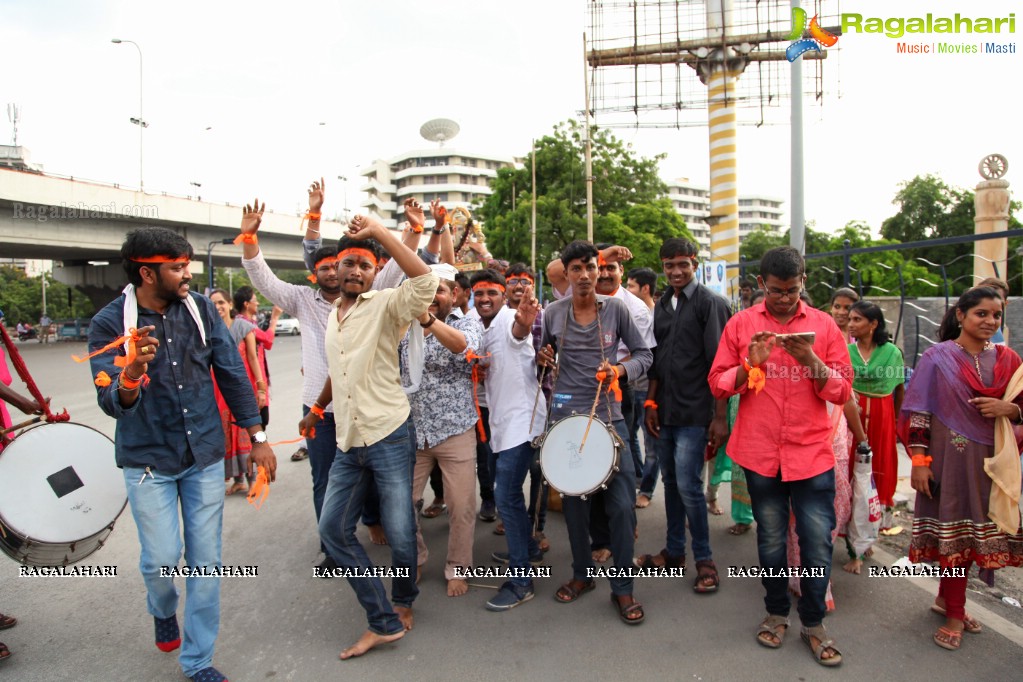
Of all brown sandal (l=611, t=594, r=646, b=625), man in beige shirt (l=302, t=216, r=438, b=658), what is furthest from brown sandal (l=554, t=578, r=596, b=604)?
man in beige shirt (l=302, t=216, r=438, b=658)

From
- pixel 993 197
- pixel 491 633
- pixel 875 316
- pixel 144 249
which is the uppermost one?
pixel 993 197

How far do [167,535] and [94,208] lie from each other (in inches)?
1039

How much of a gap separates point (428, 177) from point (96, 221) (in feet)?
222

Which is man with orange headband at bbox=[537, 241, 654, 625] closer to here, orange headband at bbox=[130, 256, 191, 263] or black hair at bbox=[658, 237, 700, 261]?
black hair at bbox=[658, 237, 700, 261]

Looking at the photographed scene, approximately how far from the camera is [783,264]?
3193 mm

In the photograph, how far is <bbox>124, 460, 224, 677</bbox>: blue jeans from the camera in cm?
300

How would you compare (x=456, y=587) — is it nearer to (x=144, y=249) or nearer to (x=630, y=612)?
(x=630, y=612)

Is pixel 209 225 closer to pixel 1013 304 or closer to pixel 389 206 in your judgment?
pixel 1013 304

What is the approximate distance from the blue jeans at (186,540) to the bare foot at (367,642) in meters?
0.64

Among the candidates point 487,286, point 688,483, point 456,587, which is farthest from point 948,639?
point 487,286

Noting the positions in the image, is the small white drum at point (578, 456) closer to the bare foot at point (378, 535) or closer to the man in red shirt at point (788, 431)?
the man in red shirt at point (788, 431)

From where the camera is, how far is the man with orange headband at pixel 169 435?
3.00m

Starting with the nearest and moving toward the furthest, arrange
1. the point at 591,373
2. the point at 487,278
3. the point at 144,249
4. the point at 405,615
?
the point at 144,249
the point at 405,615
the point at 591,373
the point at 487,278

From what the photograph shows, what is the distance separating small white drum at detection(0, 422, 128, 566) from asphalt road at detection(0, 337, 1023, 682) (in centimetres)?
61
